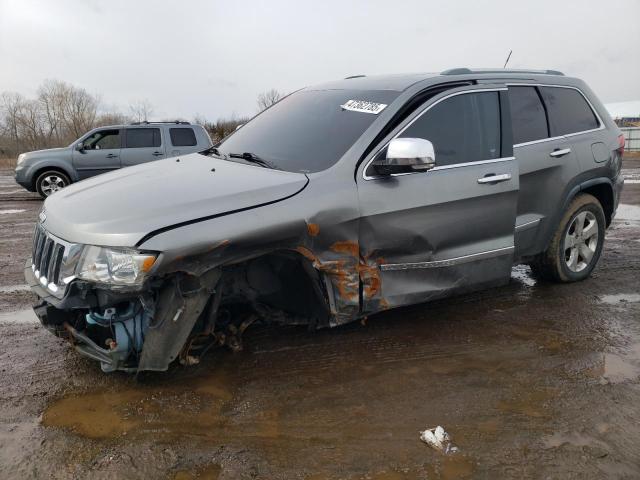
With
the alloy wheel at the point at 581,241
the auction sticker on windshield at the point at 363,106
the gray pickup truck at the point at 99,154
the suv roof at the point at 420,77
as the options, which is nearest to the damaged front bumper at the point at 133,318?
the auction sticker on windshield at the point at 363,106

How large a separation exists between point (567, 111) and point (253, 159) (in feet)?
9.73

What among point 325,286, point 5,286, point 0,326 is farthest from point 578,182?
point 5,286

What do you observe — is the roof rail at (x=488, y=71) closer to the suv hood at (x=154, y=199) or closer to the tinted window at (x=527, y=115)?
the tinted window at (x=527, y=115)

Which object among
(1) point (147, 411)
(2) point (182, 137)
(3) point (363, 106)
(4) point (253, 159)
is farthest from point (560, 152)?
(2) point (182, 137)

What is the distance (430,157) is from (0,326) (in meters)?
3.47

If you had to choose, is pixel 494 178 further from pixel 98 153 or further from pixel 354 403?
pixel 98 153

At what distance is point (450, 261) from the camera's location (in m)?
3.43

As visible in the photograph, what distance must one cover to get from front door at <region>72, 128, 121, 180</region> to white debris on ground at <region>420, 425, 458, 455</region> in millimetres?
10866

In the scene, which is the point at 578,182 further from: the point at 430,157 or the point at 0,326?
the point at 0,326

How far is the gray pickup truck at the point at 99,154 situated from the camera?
11.5 metres

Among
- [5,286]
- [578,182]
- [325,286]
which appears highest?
[578,182]

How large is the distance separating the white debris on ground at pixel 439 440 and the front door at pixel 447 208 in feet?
2.85

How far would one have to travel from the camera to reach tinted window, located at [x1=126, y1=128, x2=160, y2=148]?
11.7m

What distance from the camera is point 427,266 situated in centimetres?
334
